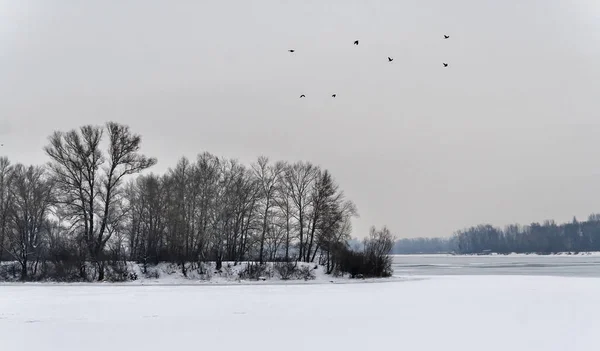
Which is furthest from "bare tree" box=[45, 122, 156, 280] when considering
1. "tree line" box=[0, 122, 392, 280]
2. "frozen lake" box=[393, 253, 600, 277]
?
"frozen lake" box=[393, 253, 600, 277]

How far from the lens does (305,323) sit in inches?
862

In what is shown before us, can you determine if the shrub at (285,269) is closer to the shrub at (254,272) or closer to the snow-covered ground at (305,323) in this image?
the shrub at (254,272)

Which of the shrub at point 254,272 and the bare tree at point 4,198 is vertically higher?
the bare tree at point 4,198

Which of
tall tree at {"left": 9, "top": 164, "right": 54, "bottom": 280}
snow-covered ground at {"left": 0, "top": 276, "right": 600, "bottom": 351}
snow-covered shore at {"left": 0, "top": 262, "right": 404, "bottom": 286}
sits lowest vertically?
snow-covered ground at {"left": 0, "top": 276, "right": 600, "bottom": 351}

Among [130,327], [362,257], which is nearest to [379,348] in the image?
[130,327]

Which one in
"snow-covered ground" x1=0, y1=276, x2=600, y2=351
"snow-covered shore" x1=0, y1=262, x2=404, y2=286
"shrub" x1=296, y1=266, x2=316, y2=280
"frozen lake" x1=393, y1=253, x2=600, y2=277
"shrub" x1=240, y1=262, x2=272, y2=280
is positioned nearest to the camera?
"snow-covered ground" x1=0, y1=276, x2=600, y2=351

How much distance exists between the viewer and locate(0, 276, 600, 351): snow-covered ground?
17.3 m

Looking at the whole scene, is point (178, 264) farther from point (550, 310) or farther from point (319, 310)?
point (550, 310)

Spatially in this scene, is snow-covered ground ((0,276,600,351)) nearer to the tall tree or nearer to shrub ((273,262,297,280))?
shrub ((273,262,297,280))

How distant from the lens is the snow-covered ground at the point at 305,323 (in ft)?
56.7

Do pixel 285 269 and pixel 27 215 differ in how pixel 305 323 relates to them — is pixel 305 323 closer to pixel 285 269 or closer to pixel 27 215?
pixel 285 269

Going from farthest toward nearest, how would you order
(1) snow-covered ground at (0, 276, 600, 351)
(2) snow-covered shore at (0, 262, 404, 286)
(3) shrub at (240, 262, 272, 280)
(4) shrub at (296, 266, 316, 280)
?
(4) shrub at (296, 266, 316, 280)
(3) shrub at (240, 262, 272, 280)
(2) snow-covered shore at (0, 262, 404, 286)
(1) snow-covered ground at (0, 276, 600, 351)

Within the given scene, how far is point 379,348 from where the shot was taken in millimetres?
16562

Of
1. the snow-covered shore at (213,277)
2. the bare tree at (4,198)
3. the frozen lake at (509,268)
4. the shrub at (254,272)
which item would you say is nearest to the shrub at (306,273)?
the snow-covered shore at (213,277)
